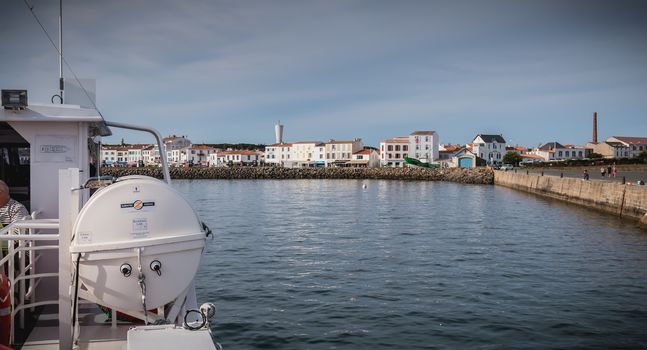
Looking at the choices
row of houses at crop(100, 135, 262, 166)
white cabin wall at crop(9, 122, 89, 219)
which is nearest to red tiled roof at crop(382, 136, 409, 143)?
row of houses at crop(100, 135, 262, 166)

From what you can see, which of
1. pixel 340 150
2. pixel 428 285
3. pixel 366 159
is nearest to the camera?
pixel 428 285

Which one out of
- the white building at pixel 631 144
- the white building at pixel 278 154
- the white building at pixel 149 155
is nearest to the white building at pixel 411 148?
the white building at pixel 278 154

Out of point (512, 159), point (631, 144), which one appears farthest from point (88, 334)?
point (631, 144)

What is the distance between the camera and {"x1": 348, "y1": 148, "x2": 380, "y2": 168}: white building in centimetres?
13325

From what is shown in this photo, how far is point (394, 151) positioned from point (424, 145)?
7.45m

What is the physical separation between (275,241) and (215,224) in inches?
315

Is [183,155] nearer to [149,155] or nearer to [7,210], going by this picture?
[149,155]

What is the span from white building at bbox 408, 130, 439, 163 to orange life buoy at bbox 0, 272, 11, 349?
12368 centimetres

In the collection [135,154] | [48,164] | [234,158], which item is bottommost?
[48,164]

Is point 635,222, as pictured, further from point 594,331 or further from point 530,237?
point 594,331

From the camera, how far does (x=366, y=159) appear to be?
135 m

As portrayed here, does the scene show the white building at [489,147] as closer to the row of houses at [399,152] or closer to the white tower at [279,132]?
the row of houses at [399,152]

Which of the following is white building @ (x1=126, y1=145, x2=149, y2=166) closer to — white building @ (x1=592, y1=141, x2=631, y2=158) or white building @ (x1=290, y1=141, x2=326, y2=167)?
white building @ (x1=290, y1=141, x2=326, y2=167)

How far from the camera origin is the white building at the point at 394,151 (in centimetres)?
12938
